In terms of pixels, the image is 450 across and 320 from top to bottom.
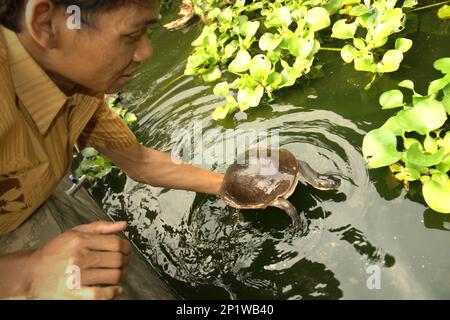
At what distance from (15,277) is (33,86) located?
0.67 m

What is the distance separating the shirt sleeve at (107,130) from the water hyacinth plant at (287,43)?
119 centimetres

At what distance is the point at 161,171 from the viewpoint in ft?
7.99

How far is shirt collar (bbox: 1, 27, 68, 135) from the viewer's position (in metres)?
1.52

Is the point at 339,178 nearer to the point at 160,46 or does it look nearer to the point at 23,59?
the point at 23,59

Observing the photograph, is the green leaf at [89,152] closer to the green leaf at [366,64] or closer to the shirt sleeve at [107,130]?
the shirt sleeve at [107,130]

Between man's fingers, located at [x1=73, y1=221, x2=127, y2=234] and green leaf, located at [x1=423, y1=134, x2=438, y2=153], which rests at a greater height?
man's fingers, located at [x1=73, y1=221, x2=127, y2=234]

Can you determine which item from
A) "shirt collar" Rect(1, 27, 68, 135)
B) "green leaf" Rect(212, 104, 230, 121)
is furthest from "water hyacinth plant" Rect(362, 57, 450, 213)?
"shirt collar" Rect(1, 27, 68, 135)

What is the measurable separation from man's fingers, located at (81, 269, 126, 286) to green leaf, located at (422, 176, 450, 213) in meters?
1.56

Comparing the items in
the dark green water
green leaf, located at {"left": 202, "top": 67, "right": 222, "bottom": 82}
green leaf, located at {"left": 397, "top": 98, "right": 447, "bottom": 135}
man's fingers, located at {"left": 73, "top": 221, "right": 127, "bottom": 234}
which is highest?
green leaf, located at {"left": 202, "top": 67, "right": 222, "bottom": 82}

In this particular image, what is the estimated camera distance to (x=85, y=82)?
167 cm

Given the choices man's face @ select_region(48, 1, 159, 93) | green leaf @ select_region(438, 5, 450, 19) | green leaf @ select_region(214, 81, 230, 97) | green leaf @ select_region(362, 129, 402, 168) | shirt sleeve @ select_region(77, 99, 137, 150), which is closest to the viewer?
man's face @ select_region(48, 1, 159, 93)

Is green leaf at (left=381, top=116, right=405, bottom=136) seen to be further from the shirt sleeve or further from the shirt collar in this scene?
the shirt collar

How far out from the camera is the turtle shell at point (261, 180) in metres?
2.60
